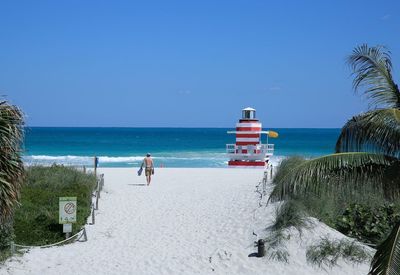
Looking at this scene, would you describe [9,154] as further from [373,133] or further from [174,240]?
[174,240]

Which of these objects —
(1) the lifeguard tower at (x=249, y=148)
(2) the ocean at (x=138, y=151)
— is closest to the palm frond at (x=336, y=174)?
(2) the ocean at (x=138, y=151)

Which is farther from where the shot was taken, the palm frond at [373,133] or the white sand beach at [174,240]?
the white sand beach at [174,240]

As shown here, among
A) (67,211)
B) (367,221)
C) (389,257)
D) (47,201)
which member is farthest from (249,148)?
(389,257)

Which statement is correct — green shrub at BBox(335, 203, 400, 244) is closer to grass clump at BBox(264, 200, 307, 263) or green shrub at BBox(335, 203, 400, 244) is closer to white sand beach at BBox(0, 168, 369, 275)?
white sand beach at BBox(0, 168, 369, 275)

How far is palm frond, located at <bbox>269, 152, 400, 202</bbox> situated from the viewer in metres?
6.23

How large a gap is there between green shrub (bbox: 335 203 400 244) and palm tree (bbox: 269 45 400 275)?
4901 millimetres

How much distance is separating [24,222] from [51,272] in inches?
109

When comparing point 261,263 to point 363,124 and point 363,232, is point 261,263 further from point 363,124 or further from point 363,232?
point 363,124

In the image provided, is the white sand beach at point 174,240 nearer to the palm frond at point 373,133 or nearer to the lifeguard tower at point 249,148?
the palm frond at point 373,133

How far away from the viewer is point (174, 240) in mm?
11602

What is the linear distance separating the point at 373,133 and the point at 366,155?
11.8 inches

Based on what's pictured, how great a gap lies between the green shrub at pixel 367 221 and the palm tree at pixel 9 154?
288 inches

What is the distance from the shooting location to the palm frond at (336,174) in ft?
20.5

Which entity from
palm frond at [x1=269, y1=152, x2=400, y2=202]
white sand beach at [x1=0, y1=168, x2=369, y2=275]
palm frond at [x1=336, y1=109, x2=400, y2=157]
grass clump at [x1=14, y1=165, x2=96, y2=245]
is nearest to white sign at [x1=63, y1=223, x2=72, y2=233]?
grass clump at [x1=14, y1=165, x2=96, y2=245]
